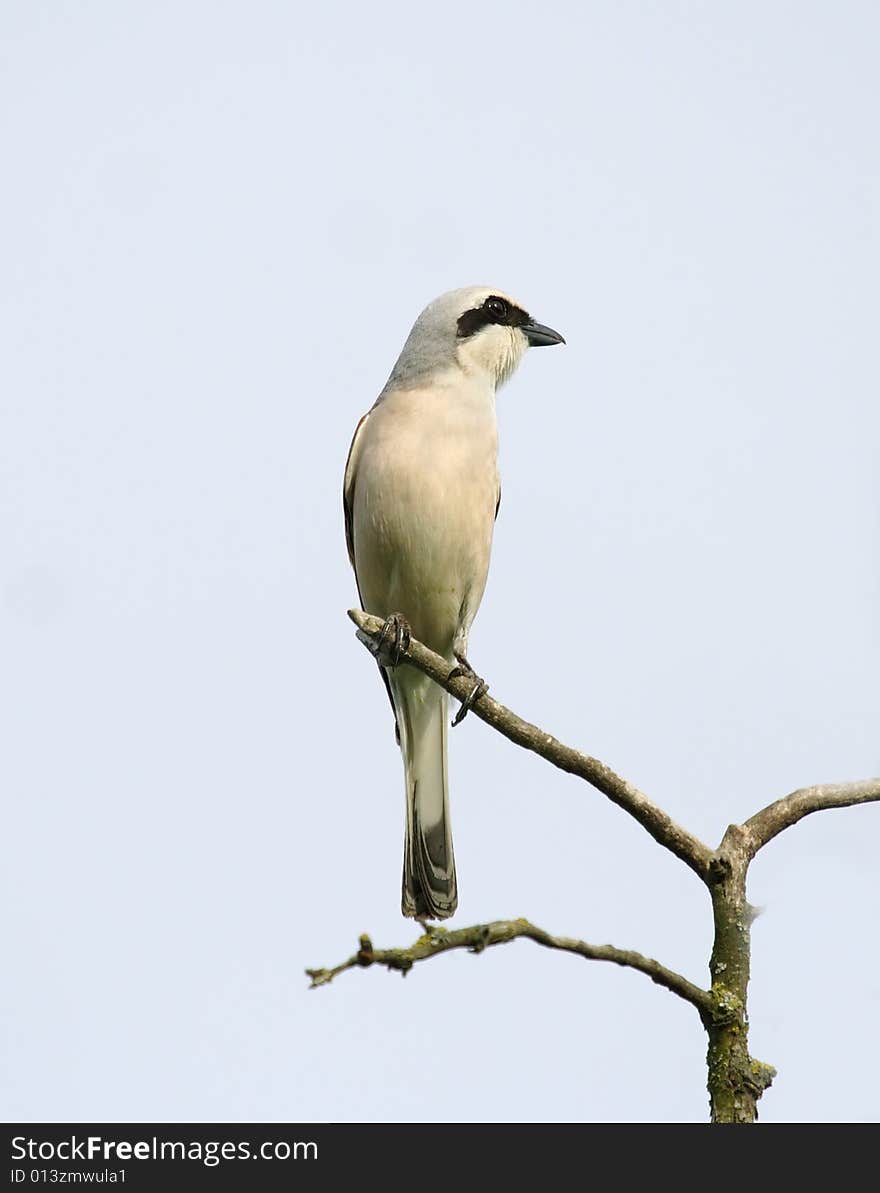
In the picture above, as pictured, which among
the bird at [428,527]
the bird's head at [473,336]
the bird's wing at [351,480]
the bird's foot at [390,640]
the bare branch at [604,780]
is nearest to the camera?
the bare branch at [604,780]

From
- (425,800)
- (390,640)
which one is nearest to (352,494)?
(390,640)

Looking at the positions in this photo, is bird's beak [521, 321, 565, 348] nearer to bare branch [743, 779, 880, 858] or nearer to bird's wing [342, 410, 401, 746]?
bird's wing [342, 410, 401, 746]

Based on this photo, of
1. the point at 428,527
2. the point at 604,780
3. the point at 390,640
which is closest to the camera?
the point at 604,780

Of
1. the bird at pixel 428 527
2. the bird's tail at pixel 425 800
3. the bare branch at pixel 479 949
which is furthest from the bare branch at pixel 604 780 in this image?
the bird's tail at pixel 425 800

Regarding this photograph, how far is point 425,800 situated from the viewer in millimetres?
6484

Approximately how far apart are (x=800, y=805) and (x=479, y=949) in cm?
118

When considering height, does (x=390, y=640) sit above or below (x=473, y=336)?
below

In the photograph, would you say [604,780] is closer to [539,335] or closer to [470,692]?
[470,692]

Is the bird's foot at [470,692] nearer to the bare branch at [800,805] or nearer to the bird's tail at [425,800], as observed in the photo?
the bird's tail at [425,800]

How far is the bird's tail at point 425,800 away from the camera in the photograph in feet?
20.1

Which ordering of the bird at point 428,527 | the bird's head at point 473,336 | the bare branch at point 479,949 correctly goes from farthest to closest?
the bird's head at point 473,336 < the bird at point 428,527 < the bare branch at point 479,949

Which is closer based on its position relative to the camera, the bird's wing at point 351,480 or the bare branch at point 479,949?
the bare branch at point 479,949

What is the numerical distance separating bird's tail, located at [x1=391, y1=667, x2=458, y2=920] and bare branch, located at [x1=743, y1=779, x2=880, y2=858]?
243 centimetres

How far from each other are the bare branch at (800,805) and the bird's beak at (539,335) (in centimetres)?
370
